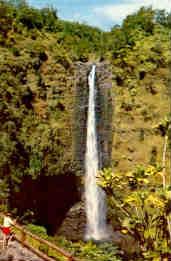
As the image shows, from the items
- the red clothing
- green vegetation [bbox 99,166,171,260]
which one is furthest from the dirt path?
green vegetation [bbox 99,166,171,260]

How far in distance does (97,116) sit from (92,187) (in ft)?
12.5

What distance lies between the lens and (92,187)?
27359 mm

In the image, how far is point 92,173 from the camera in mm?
27438

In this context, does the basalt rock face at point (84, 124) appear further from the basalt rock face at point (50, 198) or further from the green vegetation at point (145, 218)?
the green vegetation at point (145, 218)

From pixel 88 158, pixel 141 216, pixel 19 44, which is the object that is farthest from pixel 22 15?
pixel 141 216

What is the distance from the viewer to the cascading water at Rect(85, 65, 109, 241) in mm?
26969

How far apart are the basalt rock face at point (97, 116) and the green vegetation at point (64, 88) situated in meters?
0.33

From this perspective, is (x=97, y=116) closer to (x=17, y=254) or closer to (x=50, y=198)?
(x=50, y=198)

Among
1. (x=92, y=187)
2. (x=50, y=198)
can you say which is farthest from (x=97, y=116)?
(x=50, y=198)

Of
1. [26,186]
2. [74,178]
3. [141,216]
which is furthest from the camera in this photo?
[74,178]

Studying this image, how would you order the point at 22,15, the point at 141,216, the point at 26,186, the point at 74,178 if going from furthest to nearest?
the point at 22,15 → the point at 74,178 → the point at 26,186 → the point at 141,216

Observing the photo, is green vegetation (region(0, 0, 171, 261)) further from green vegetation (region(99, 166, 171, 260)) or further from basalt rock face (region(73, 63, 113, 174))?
green vegetation (region(99, 166, 171, 260))

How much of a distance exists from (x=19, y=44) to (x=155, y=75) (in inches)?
316

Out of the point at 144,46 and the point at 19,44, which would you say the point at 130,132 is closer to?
the point at 144,46
